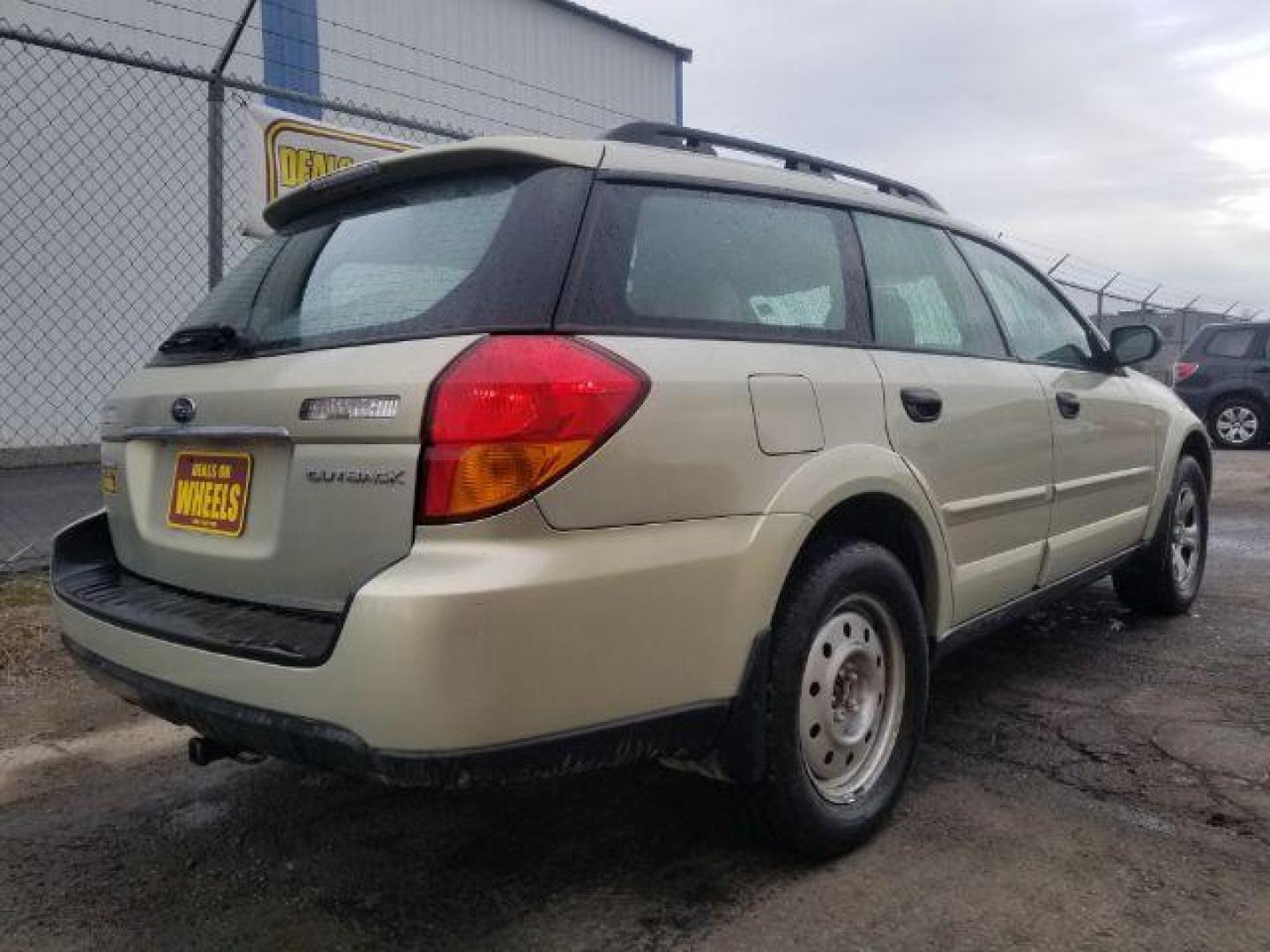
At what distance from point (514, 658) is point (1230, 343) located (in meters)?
14.7

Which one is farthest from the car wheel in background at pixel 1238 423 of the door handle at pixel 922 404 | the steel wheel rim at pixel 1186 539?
the door handle at pixel 922 404

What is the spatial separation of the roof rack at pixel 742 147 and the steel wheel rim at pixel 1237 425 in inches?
481

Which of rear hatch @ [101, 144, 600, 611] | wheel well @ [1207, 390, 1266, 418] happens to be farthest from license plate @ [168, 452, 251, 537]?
wheel well @ [1207, 390, 1266, 418]

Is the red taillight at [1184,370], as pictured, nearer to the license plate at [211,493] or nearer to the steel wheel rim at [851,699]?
the steel wheel rim at [851,699]

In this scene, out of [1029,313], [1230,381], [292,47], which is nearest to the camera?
[1029,313]

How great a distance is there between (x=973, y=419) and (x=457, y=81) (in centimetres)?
1133

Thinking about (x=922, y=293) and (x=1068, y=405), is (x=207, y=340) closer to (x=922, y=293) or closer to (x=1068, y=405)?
(x=922, y=293)

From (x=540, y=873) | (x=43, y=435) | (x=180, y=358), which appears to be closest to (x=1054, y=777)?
(x=540, y=873)

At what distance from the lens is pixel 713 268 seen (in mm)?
2484

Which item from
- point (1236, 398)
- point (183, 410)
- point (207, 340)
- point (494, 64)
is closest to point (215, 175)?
point (207, 340)

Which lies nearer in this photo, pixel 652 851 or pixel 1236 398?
pixel 652 851

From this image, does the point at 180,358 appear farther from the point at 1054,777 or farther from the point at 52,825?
the point at 1054,777

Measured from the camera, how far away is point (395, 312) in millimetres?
2217

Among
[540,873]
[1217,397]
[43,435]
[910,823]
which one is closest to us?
[540,873]
